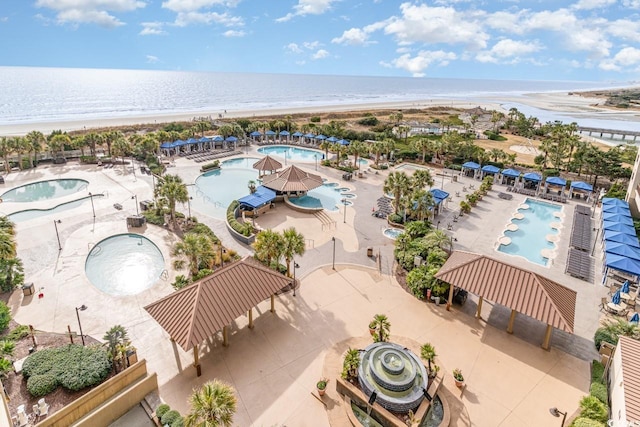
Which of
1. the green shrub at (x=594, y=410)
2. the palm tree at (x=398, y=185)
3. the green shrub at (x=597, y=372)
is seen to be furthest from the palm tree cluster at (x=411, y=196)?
the green shrub at (x=594, y=410)

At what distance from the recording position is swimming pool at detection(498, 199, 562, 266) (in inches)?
1181

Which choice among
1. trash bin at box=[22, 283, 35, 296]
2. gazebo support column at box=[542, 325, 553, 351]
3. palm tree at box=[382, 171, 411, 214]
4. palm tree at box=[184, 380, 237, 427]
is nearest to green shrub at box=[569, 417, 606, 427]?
gazebo support column at box=[542, 325, 553, 351]

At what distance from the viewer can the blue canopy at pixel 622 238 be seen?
27.4 metres

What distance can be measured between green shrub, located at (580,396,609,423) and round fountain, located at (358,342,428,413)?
6.46m

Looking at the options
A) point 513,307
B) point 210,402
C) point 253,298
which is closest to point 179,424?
point 210,402

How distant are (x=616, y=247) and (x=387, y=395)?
2356 centimetres

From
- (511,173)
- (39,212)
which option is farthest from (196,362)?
(511,173)

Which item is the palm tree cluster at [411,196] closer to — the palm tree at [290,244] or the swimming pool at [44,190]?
the palm tree at [290,244]

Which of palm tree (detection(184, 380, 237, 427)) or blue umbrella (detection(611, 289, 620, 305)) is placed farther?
blue umbrella (detection(611, 289, 620, 305))

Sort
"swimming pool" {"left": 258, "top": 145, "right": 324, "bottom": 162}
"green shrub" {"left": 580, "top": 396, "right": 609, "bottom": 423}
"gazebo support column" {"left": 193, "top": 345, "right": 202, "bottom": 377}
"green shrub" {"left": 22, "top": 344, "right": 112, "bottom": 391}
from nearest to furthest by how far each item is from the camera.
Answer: "green shrub" {"left": 580, "top": 396, "right": 609, "bottom": 423}, "green shrub" {"left": 22, "top": 344, "right": 112, "bottom": 391}, "gazebo support column" {"left": 193, "top": 345, "right": 202, "bottom": 377}, "swimming pool" {"left": 258, "top": 145, "right": 324, "bottom": 162}

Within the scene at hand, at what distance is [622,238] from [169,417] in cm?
3458

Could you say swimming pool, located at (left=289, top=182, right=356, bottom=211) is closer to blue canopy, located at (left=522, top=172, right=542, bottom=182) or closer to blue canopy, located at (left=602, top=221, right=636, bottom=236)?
blue canopy, located at (left=522, top=172, right=542, bottom=182)

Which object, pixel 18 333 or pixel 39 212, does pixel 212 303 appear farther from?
pixel 39 212

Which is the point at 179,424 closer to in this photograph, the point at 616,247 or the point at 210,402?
the point at 210,402
